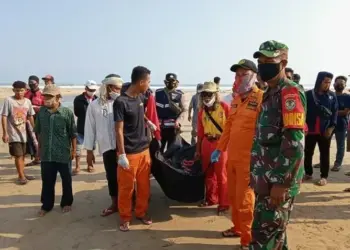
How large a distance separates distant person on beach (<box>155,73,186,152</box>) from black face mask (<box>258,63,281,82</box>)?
149 inches

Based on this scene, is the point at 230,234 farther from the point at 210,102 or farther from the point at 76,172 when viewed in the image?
the point at 76,172

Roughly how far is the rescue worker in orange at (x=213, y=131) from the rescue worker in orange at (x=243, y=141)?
78 cm

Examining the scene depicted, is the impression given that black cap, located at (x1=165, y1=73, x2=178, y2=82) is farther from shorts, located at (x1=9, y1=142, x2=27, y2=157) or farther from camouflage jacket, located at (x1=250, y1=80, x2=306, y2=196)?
camouflage jacket, located at (x1=250, y1=80, x2=306, y2=196)

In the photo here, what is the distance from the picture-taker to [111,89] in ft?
15.4

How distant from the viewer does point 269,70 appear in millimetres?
2699

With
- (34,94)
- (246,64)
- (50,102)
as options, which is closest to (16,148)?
(34,94)

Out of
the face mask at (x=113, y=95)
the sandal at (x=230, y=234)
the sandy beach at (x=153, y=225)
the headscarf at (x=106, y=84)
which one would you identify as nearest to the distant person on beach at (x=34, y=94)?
the sandy beach at (x=153, y=225)

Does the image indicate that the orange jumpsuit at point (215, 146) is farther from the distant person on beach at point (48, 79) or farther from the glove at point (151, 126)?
the distant person on beach at point (48, 79)

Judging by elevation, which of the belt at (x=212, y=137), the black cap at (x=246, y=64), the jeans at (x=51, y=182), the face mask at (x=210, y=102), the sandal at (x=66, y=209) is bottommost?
the sandal at (x=66, y=209)

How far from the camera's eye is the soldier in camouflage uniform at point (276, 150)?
247 centimetres

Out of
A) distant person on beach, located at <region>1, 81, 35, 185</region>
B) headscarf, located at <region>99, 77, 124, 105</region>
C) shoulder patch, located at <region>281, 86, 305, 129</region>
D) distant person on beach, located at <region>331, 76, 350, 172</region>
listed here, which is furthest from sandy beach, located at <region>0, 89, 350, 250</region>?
shoulder patch, located at <region>281, 86, 305, 129</region>

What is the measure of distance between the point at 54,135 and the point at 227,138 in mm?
2394

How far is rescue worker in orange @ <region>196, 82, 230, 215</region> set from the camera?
15.1 ft

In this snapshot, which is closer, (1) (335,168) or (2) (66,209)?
(2) (66,209)
